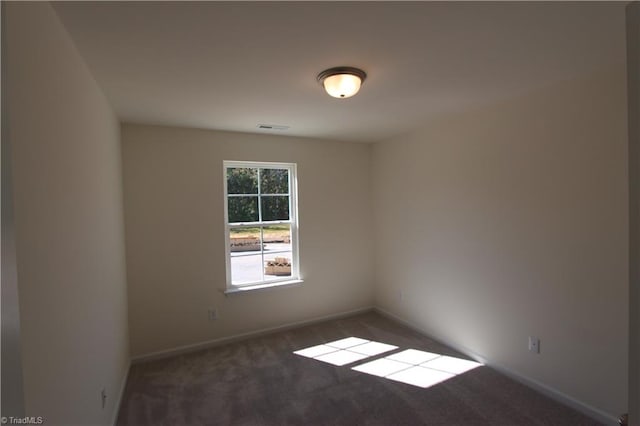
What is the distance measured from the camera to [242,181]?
3.68m

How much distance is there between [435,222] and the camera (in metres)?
3.41

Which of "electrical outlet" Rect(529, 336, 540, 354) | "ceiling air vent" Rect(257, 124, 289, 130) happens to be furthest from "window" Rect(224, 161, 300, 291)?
"electrical outlet" Rect(529, 336, 540, 354)

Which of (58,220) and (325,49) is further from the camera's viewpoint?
(325,49)

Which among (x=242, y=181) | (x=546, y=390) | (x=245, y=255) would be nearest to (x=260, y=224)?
(x=245, y=255)

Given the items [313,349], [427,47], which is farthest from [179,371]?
[427,47]

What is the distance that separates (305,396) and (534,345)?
75.7 inches

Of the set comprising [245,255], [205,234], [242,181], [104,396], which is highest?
[242,181]

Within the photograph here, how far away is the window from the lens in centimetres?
362

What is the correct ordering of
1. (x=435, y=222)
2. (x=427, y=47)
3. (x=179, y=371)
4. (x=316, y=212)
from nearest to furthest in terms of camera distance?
(x=427, y=47), (x=179, y=371), (x=435, y=222), (x=316, y=212)

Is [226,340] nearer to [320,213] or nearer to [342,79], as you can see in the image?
[320,213]

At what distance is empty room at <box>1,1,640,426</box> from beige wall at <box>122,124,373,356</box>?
21 millimetres

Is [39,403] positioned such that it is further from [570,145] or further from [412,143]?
[412,143]

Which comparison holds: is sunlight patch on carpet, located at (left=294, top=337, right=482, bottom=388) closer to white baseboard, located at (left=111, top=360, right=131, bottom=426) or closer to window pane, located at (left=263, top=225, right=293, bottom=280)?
window pane, located at (left=263, top=225, right=293, bottom=280)

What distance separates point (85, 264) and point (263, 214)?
87.3 inches
